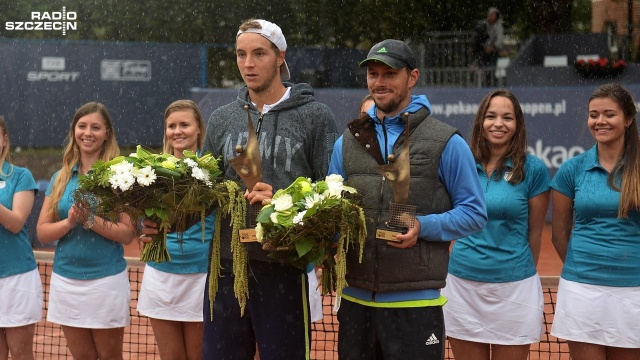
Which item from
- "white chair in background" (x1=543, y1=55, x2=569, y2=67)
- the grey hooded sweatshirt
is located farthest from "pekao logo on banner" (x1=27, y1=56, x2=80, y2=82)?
the grey hooded sweatshirt

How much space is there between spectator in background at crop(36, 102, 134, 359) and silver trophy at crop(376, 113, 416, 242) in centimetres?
219

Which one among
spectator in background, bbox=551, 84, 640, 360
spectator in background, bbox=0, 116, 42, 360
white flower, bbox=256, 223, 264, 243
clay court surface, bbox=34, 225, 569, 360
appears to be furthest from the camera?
clay court surface, bbox=34, 225, 569, 360

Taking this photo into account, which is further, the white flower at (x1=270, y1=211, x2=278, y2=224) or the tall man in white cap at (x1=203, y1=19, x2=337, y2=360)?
the tall man in white cap at (x1=203, y1=19, x2=337, y2=360)

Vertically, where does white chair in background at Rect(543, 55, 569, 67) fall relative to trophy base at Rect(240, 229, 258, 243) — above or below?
above

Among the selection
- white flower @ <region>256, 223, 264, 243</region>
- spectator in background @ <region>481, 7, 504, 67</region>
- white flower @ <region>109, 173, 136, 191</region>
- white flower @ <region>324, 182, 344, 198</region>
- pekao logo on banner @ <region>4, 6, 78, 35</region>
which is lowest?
white flower @ <region>256, 223, 264, 243</region>

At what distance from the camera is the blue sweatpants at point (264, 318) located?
4242 mm

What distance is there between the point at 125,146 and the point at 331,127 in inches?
583

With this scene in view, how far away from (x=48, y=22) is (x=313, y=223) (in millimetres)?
18011

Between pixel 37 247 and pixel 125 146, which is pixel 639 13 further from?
pixel 37 247

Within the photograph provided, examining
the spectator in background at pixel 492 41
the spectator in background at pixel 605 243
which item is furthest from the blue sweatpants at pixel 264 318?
the spectator in background at pixel 492 41

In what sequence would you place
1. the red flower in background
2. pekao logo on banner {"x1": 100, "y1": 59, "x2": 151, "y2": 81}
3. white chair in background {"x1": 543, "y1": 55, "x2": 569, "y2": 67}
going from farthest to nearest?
pekao logo on banner {"x1": 100, "y1": 59, "x2": 151, "y2": 81}, white chair in background {"x1": 543, "y1": 55, "x2": 569, "y2": 67}, the red flower in background

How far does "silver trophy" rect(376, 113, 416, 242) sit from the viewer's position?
385 centimetres

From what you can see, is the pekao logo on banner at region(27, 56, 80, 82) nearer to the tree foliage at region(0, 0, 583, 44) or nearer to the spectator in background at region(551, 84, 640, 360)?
the tree foliage at region(0, 0, 583, 44)

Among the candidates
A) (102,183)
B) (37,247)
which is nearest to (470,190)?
(102,183)
